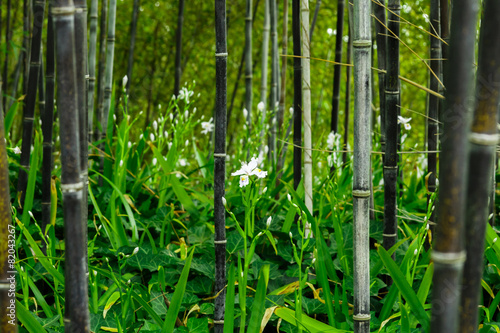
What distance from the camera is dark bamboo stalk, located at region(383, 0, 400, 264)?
117 centimetres

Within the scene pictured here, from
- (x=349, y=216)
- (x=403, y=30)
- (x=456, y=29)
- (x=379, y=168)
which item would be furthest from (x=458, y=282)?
(x=403, y=30)

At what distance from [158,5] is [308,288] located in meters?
4.63

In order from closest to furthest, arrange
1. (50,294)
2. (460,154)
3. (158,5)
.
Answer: (460,154)
(50,294)
(158,5)

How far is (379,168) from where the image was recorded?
2.21m

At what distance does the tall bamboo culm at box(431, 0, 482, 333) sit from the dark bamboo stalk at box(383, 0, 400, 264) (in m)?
0.66

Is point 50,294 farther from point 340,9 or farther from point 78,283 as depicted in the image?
point 340,9

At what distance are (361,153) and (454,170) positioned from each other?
40cm

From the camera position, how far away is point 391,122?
3.89ft

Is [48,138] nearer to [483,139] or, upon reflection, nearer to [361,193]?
[361,193]

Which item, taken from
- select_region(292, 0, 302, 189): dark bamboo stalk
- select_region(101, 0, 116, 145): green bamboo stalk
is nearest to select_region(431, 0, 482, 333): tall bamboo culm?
select_region(292, 0, 302, 189): dark bamboo stalk

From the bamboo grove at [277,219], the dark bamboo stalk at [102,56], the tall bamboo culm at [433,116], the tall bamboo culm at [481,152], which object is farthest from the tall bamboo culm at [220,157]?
the dark bamboo stalk at [102,56]

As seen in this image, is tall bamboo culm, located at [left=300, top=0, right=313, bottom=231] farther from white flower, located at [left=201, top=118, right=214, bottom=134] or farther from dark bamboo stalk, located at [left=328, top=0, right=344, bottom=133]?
white flower, located at [left=201, top=118, right=214, bottom=134]

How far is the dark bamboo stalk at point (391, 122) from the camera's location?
117 centimetres

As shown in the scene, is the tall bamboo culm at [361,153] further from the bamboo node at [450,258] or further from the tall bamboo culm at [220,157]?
the bamboo node at [450,258]
